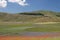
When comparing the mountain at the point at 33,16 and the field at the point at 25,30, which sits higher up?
the mountain at the point at 33,16

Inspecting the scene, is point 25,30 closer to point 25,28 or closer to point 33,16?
point 25,28

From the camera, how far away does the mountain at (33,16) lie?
7578mm

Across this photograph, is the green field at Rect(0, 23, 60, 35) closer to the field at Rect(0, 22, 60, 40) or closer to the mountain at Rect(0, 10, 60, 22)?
the field at Rect(0, 22, 60, 40)

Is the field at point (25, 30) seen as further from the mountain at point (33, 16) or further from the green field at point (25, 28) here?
the mountain at point (33, 16)

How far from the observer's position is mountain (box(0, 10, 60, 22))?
24.9 ft

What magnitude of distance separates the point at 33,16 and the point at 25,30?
2.31 feet

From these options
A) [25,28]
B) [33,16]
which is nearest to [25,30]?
[25,28]

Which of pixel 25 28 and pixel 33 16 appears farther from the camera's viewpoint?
pixel 33 16

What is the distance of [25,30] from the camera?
7.60 metres

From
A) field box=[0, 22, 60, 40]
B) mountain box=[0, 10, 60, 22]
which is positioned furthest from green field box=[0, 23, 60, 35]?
mountain box=[0, 10, 60, 22]

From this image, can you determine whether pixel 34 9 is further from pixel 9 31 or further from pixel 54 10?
pixel 9 31

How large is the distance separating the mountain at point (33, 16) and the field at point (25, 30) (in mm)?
173

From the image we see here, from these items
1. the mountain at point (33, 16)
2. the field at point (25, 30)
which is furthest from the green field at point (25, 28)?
the mountain at point (33, 16)

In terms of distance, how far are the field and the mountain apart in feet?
0.57
